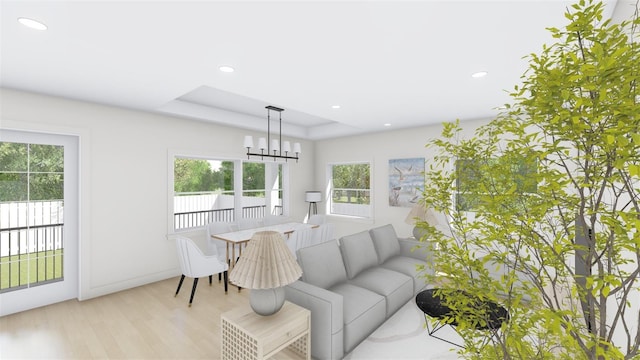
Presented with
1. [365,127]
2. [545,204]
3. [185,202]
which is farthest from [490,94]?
[185,202]

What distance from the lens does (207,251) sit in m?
4.40

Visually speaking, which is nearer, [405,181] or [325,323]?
[325,323]

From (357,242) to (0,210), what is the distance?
4034 mm

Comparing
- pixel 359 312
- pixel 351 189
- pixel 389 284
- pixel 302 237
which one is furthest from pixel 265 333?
pixel 351 189

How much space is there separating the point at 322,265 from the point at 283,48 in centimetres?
204

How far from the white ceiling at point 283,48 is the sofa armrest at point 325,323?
6.52 feet

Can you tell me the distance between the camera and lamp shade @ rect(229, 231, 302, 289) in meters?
1.98

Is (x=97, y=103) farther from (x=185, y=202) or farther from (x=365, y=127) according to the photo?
(x=365, y=127)

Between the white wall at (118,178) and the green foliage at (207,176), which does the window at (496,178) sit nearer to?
the white wall at (118,178)

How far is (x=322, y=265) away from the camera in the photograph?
9.13 feet

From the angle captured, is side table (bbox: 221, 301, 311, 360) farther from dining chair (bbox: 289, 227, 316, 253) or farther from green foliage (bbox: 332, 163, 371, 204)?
green foliage (bbox: 332, 163, 371, 204)

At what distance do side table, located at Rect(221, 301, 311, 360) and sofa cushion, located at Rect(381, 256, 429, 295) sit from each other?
62.0 inches

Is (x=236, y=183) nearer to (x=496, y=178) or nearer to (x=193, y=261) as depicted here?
(x=193, y=261)

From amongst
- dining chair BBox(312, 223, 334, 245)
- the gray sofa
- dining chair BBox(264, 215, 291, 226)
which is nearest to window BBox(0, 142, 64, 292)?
dining chair BBox(264, 215, 291, 226)
